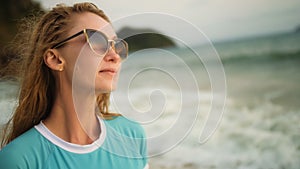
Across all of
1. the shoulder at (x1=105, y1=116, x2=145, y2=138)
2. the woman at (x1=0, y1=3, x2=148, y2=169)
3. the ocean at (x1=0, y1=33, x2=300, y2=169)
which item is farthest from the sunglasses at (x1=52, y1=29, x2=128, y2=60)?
the ocean at (x1=0, y1=33, x2=300, y2=169)

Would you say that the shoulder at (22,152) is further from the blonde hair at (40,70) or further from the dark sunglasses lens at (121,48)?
the dark sunglasses lens at (121,48)

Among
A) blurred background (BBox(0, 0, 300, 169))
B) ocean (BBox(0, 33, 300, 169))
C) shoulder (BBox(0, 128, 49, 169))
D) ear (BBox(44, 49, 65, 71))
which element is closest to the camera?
shoulder (BBox(0, 128, 49, 169))

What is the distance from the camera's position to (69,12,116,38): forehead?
112 cm

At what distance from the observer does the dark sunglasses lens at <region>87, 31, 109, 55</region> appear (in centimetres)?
109

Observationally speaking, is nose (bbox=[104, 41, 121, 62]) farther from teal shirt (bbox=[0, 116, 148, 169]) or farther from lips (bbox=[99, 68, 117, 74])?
teal shirt (bbox=[0, 116, 148, 169])

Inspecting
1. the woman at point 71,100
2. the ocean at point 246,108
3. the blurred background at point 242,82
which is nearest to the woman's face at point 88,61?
the woman at point 71,100

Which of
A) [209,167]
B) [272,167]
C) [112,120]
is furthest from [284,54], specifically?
[112,120]

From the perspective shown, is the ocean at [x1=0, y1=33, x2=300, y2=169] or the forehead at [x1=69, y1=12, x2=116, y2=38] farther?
the ocean at [x1=0, y1=33, x2=300, y2=169]

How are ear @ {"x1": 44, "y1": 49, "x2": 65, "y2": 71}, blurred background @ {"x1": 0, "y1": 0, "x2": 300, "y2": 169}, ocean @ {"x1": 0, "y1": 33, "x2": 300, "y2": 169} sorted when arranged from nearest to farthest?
1. ear @ {"x1": 44, "y1": 49, "x2": 65, "y2": 71}
2. blurred background @ {"x1": 0, "y1": 0, "x2": 300, "y2": 169}
3. ocean @ {"x1": 0, "y1": 33, "x2": 300, "y2": 169}

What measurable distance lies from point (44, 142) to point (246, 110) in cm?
481

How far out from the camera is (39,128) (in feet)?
3.72

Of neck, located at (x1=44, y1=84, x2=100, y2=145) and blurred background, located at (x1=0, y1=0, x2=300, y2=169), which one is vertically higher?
neck, located at (x1=44, y1=84, x2=100, y2=145)

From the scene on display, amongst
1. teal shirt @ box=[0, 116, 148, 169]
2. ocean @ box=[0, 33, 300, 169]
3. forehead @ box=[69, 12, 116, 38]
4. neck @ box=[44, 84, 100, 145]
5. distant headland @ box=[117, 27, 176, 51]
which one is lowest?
ocean @ box=[0, 33, 300, 169]

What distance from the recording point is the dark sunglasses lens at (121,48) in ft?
3.72
